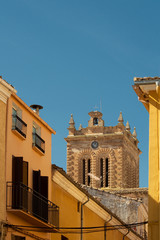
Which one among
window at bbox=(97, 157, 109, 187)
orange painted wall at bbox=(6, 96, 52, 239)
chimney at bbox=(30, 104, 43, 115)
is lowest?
orange painted wall at bbox=(6, 96, 52, 239)

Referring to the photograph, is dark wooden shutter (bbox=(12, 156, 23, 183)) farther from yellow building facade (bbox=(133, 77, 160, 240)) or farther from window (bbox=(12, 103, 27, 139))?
yellow building facade (bbox=(133, 77, 160, 240))

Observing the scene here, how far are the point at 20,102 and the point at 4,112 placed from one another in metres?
1.38

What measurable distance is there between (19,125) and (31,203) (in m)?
2.60

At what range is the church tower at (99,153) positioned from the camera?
124625 millimetres

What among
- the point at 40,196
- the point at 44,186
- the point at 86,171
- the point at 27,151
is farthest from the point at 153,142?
the point at 86,171

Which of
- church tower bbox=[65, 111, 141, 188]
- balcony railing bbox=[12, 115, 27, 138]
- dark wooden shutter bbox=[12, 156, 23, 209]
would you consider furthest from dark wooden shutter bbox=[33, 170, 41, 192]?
church tower bbox=[65, 111, 141, 188]

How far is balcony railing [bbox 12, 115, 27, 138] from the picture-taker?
87.4ft

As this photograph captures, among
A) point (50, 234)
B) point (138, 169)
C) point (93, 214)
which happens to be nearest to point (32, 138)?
point (50, 234)

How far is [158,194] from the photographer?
2283 centimetres

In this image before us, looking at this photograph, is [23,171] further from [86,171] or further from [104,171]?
[86,171]

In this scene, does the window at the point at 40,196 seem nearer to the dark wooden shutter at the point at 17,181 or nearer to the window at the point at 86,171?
the dark wooden shutter at the point at 17,181

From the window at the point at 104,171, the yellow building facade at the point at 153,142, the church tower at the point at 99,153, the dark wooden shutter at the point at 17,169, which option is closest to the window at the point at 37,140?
the dark wooden shutter at the point at 17,169

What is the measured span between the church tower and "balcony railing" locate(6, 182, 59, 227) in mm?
94744

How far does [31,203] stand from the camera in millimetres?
26875
